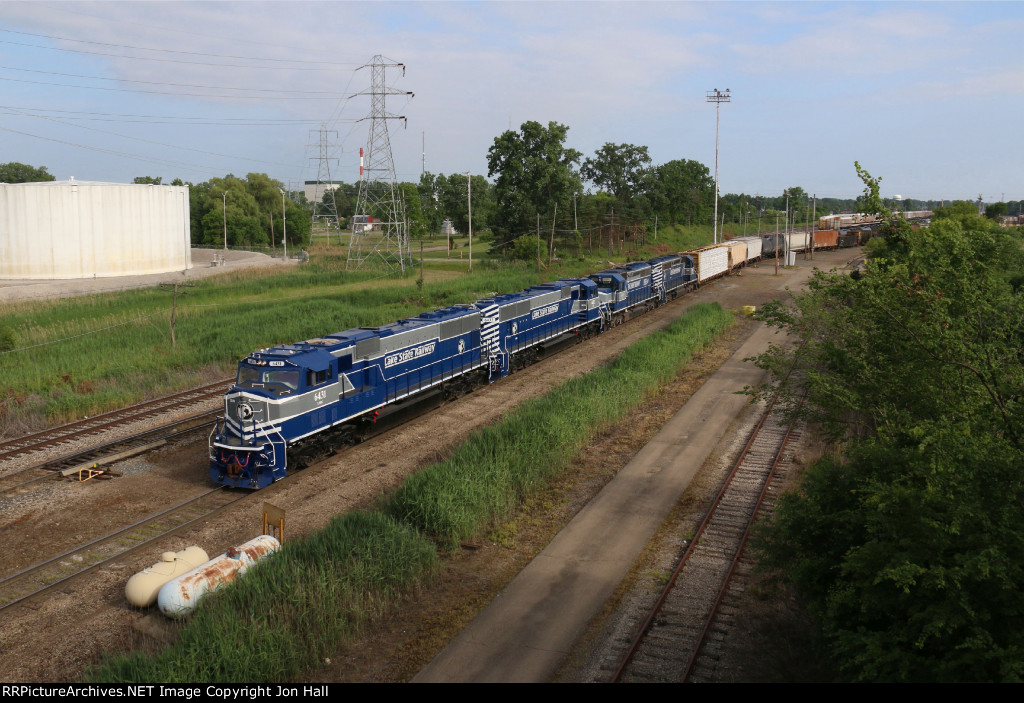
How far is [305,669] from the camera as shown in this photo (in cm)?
1285

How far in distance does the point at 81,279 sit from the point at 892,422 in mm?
79919

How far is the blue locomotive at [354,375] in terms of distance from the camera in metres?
20.8

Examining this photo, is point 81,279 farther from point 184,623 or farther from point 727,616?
point 727,616

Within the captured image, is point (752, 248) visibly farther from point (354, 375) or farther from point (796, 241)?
point (354, 375)

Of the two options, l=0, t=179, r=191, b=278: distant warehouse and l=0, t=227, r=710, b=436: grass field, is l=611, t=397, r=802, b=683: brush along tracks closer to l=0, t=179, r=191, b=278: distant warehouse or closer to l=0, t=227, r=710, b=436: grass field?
l=0, t=227, r=710, b=436: grass field

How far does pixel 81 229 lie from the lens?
248ft

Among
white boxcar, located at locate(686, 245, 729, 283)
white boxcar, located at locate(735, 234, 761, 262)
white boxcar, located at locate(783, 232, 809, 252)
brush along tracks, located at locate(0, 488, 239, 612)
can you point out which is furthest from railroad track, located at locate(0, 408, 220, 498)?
white boxcar, located at locate(783, 232, 809, 252)

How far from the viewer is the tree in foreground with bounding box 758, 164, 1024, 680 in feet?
28.5

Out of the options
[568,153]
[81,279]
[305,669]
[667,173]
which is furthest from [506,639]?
[667,173]

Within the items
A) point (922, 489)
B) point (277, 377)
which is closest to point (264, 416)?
point (277, 377)

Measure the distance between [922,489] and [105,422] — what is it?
2658cm

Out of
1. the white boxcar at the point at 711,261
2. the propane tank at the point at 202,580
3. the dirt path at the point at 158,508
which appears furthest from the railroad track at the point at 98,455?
the white boxcar at the point at 711,261

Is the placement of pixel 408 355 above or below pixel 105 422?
above

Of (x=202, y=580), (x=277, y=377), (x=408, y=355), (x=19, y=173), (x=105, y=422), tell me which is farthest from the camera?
(x=19, y=173)
